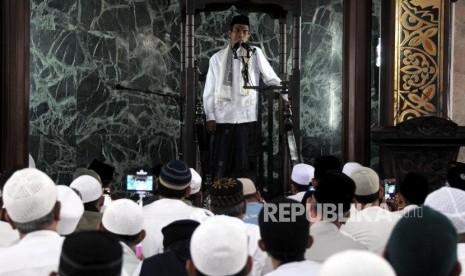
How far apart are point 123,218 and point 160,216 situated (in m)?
0.83

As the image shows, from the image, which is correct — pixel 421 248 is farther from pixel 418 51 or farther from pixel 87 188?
pixel 418 51

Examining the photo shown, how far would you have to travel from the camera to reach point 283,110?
776 centimetres

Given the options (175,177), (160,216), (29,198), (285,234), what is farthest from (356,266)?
(175,177)

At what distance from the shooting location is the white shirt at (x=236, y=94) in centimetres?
786

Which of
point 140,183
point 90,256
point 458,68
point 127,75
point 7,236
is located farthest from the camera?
point 127,75

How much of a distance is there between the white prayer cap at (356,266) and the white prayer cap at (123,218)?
1964mm

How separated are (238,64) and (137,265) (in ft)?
16.4

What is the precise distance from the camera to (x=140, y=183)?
Result: 22.7 feet

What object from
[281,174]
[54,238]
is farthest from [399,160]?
[54,238]

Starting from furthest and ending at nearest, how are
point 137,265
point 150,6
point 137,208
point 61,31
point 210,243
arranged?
1. point 150,6
2. point 61,31
3. point 137,208
4. point 137,265
5. point 210,243

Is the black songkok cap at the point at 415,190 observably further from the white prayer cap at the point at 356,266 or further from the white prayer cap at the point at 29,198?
the white prayer cap at the point at 356,266

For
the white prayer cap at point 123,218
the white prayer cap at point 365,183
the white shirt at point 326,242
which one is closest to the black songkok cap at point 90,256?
the white prayer cap at point 123,218

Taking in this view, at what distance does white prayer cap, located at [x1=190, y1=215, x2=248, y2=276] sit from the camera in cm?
210

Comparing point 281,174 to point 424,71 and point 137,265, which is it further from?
Answer: point 137,265
